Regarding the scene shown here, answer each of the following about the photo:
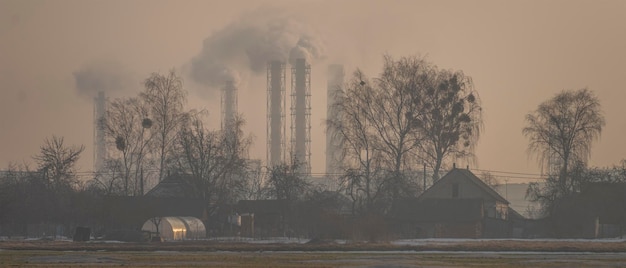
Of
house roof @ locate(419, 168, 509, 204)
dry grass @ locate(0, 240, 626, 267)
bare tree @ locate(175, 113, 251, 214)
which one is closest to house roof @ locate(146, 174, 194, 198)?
bare tree @ locate(175, 113, 251, 214)

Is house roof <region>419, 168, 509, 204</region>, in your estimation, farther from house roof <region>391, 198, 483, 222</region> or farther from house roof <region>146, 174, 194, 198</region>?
house roof <region>146, 174, 194, 198</region>

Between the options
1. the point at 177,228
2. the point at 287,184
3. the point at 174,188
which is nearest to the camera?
the point at 177,228

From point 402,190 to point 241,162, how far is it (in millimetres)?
17613

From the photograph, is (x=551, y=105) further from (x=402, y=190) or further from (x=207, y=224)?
(x=207, y=224)

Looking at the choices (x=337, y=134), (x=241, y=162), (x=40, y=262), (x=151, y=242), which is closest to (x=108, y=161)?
(x=241, y=162)

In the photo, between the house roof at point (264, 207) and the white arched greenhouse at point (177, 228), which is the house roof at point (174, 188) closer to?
the house roof at point (264, 207)

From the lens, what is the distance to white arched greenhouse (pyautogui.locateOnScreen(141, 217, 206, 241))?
101750 millimetres

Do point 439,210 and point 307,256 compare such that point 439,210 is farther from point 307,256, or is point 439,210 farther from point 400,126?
point 307,256

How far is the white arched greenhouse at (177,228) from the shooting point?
334ft

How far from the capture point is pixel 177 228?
337 ft

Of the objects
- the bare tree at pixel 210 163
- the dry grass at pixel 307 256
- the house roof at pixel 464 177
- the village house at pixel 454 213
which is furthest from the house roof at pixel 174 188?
the dry grass at pixel 307 256

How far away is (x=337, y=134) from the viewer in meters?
116

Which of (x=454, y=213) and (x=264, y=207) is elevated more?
(x=264, y=207)

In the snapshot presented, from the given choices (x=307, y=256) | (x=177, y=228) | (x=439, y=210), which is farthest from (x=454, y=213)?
(x=307, y=256)
